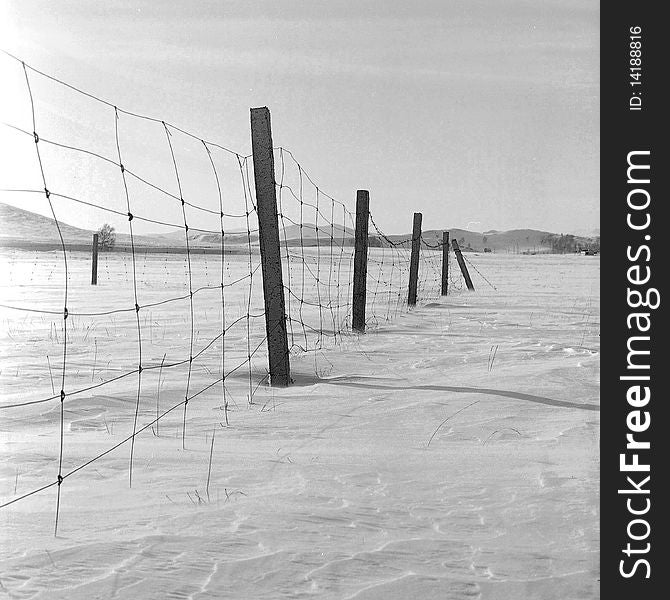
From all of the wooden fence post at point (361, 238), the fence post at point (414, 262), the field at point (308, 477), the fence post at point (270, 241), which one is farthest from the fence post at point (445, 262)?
the fence post at point (270, 241)

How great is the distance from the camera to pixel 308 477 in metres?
3.45

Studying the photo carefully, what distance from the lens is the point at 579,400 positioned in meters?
5.09

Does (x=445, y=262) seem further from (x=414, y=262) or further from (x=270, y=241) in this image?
(x=270, y=241)

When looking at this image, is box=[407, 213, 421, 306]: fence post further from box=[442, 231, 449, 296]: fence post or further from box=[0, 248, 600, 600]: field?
box=[0, 248, 600, 600]: field

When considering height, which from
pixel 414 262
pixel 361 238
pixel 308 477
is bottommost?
pixel 308 477

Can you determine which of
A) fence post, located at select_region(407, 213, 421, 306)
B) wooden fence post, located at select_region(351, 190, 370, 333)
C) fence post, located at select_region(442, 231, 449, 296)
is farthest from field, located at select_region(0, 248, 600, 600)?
fence post, located at select_region(442, 231, 449, 296)

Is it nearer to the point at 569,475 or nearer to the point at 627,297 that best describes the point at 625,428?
the point at 627,297

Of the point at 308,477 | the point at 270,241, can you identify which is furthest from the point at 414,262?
the point at 308,477

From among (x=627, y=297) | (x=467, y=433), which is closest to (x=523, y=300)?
(x=467, y=433)

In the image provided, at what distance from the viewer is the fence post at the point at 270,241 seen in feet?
19.0

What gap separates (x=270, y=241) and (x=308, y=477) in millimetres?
2692

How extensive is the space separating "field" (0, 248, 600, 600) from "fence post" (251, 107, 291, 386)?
25cm

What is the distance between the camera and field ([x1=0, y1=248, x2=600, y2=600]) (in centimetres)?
248

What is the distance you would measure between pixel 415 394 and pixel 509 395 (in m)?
0.61
